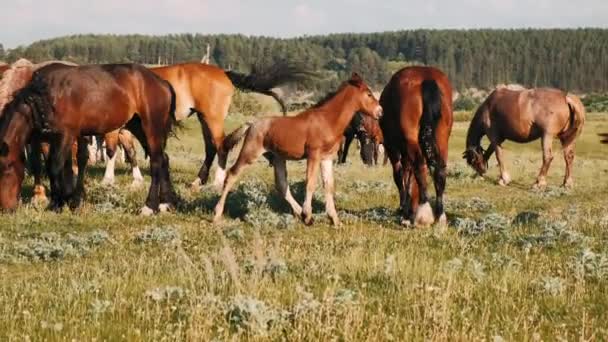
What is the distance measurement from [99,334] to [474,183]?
16.2 m

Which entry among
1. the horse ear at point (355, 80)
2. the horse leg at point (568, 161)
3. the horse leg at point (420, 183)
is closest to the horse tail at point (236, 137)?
the horse ear at point (355, 80)

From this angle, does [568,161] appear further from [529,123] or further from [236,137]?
[236,137]

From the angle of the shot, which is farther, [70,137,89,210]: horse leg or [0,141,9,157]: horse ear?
[70,137,89,210]: horse leg

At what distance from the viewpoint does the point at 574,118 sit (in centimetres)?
2083

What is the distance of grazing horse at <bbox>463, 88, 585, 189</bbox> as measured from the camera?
20.8 meters

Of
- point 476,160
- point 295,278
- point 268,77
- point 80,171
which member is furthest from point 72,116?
point 476,160

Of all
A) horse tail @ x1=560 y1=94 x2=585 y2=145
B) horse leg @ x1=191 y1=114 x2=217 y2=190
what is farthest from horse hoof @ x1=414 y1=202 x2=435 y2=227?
horse tail @ x1=560 y1=94 x2=585 y2=145

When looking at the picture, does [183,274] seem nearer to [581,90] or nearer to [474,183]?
[474,183]

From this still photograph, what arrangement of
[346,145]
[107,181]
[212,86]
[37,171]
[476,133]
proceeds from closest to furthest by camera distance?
1. [37,171]
2. [212,86]
3. [107,181]
4. [476,133]
5. [346,145]

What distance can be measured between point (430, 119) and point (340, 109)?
1480 mm

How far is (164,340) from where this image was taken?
500cm

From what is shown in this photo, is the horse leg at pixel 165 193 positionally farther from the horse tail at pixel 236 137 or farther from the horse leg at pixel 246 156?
the horse leg at pixel 246 156

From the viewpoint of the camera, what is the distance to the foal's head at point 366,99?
12.1m

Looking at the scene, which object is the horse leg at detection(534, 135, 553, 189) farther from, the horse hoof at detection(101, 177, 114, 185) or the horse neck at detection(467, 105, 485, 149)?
the horse hoof at detection(101, 177, 114, 185)
